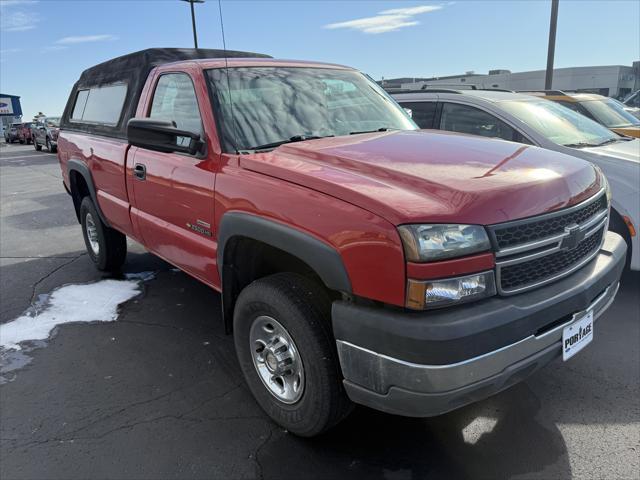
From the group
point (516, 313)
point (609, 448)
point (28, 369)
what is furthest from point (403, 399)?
point (28, 369)

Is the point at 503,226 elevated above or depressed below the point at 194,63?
below

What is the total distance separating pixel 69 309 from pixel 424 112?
4254 millimetres

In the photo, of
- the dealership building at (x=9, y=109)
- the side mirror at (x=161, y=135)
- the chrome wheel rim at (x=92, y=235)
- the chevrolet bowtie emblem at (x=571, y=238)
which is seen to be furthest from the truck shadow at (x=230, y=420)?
the dealership building at (x=9, y=109)

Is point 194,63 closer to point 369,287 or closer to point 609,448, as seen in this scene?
point 369,287

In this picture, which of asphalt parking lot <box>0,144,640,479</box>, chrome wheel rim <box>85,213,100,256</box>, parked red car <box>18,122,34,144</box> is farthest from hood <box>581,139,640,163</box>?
parked red car <box>18,122,34,144</box>

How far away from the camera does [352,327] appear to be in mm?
2051

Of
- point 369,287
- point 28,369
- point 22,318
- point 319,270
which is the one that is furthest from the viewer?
point 22,318

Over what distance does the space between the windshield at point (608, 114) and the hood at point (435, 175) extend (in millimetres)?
6091

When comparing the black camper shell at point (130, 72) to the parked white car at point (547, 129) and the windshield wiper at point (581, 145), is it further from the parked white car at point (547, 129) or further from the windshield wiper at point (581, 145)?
the windshield wiper at point (581, 145)

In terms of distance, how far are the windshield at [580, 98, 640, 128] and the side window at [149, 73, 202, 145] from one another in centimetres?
689

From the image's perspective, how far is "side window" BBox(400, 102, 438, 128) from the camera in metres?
5.82

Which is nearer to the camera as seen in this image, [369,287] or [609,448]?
[369,287]

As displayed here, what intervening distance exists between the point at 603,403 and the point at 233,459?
2127mm

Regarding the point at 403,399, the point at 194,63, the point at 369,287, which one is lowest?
the point at 403,399
